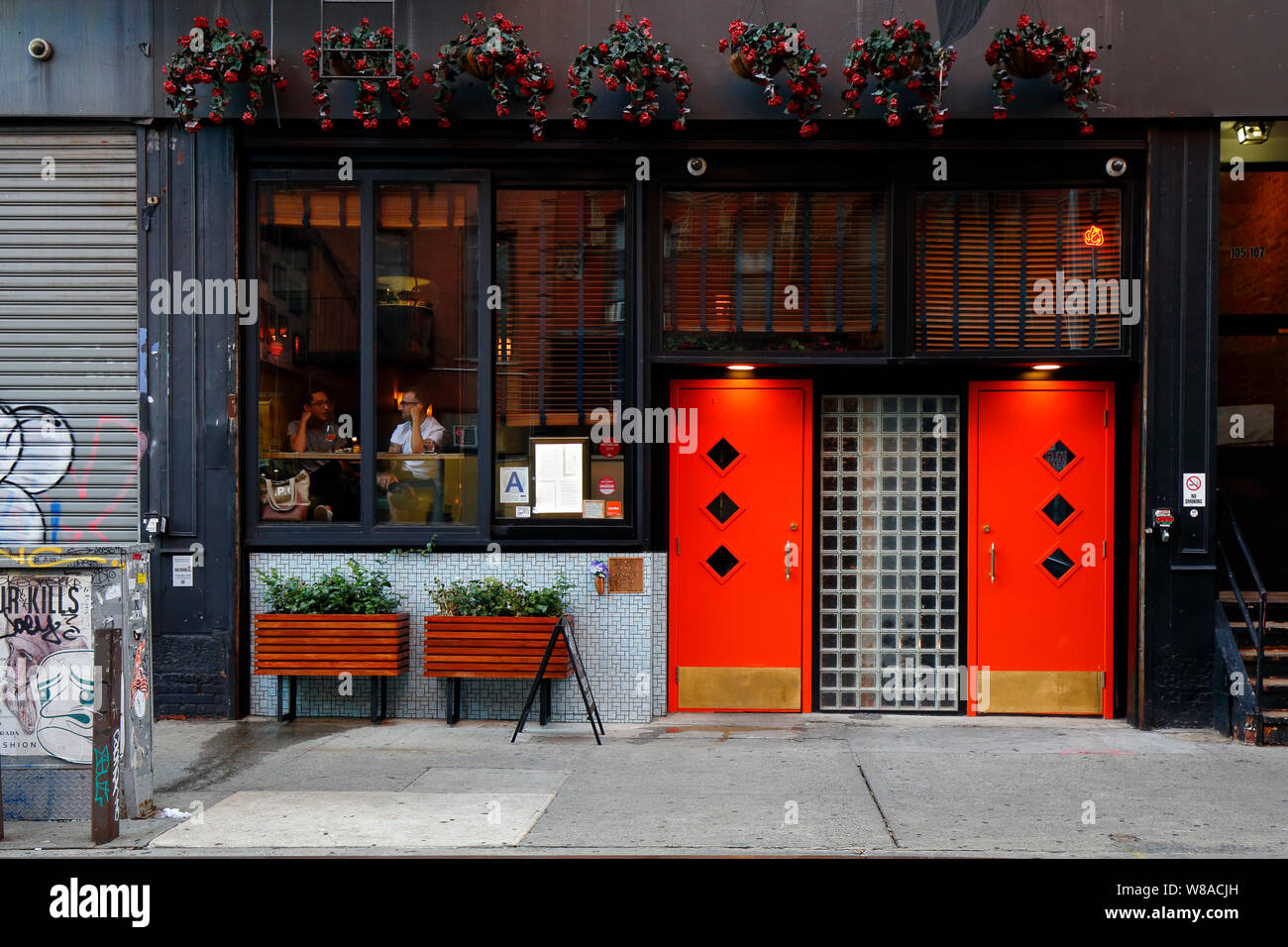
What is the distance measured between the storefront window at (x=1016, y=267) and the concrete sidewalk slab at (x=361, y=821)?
531 centimetres

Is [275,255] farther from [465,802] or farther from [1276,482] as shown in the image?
[1276,482]

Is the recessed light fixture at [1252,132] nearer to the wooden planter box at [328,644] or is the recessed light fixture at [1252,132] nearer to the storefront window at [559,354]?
the storefront window at [559,354]

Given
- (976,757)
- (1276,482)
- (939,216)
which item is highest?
(939,216)

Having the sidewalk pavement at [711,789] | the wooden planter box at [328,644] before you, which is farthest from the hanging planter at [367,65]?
the sidewalk pavement at [711,789]

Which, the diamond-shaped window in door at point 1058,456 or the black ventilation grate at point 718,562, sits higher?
the diamond-shaped window in door at point 1058,456

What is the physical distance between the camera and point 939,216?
9.09 metres

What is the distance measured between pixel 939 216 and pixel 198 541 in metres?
7.09

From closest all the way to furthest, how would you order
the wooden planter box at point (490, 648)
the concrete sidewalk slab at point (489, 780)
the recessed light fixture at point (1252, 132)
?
the concrete sidewalk slab at point (489, 780), the wooden planter box at point (490, 648), the recessed light fixture at point (1252, 132)

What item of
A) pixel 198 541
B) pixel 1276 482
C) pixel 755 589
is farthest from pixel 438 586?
pixel 1276 482

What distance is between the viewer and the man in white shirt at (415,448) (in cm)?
928

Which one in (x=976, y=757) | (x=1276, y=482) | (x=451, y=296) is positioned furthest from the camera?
(x=1276, y=482)
